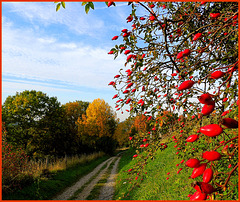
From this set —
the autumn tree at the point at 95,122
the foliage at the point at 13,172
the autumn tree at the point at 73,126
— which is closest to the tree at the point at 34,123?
the autumn tree at the point at 73,126

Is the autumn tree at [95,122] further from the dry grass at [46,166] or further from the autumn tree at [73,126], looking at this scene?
the dry grass at [46,166]

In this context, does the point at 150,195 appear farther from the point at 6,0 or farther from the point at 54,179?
the point at 6,0

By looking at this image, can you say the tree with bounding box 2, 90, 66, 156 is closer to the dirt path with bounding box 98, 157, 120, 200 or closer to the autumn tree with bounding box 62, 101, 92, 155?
the autumn tree with bounding box 62, 101, 92, 155

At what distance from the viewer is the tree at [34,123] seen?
1753 cm

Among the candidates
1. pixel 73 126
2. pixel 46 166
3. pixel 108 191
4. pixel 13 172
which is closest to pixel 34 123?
pixel 73 126

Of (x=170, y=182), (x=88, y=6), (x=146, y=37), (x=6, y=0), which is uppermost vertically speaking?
(x=6, y=0)

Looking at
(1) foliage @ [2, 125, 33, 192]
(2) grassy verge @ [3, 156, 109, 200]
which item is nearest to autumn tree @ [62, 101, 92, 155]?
(2) grassy verge @ [3, 156, 109, 200]

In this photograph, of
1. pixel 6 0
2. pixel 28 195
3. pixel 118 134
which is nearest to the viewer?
pixel 6 0

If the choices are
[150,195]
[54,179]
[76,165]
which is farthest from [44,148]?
[150,195]

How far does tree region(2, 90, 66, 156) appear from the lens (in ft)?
57.5

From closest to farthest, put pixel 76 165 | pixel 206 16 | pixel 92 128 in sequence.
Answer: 1. pixel 206 16
2. pixel 76 165
3. pixel 92 128

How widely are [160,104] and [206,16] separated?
1.95m

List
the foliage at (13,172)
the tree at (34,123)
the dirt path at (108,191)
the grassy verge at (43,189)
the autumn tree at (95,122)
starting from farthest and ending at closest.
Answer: the autumn tree at (95,122)
the tree at (34,123)
the dirt path at (108,191)
the foliage at (13,172)
the grassy verge at (43,189)

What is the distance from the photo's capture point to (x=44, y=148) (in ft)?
58.7
